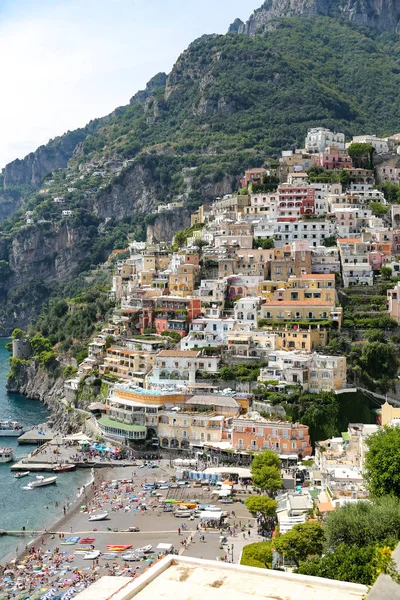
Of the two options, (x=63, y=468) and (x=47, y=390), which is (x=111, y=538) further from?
(x=47, y=390)

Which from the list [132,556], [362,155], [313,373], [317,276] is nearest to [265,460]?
[132,556]

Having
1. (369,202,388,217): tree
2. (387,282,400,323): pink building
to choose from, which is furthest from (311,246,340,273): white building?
(369,202,388,217): tree

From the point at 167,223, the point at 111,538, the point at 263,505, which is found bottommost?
the point at 111,538

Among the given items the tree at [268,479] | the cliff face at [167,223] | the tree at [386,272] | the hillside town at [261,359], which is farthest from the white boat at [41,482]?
the cliff face at [167,223]

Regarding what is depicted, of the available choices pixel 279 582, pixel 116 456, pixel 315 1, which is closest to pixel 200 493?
pixel 116 456

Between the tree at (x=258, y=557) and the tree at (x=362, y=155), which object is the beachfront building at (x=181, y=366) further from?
the tree at (x=362, y=155)

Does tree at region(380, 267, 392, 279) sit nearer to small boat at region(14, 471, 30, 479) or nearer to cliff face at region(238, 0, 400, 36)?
small boat at region(14, 471, 30, 479)
